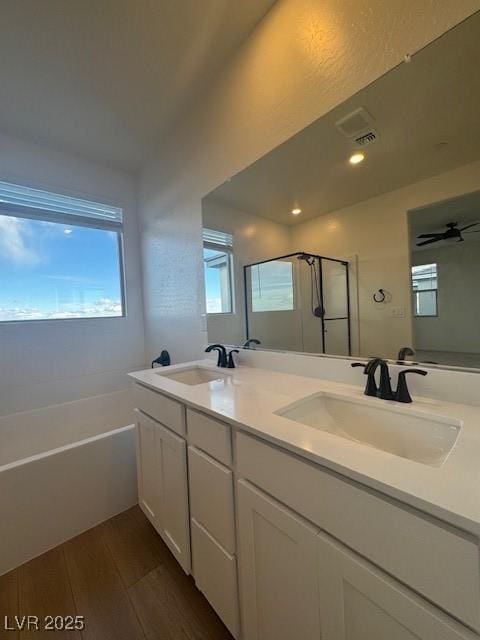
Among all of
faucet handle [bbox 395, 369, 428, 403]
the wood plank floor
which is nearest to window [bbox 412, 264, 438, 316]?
faucet handle [bbox 395, 369, 428, 403]

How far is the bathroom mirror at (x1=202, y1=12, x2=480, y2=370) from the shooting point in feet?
2.81

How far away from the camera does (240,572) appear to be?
854 millimetres

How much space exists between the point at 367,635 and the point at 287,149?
1.66 meters

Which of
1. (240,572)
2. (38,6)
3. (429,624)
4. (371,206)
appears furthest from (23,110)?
(429,624)

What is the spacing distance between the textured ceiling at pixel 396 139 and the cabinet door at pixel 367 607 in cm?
117

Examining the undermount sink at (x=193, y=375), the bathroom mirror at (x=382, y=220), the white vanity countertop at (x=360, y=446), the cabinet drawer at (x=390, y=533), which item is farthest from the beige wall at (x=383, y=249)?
the undermount sink at (x=193, y=375)

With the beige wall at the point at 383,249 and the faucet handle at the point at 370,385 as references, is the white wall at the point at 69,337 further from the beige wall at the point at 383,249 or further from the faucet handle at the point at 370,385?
the faucet handle at the point at 370,385

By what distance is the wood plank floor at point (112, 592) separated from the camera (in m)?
1.01

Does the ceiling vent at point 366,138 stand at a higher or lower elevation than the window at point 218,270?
higher

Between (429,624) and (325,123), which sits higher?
(325,123)

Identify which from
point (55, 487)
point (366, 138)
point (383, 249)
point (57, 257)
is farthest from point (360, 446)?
point (57, 257)

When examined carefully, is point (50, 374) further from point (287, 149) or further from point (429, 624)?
point (429, 624)

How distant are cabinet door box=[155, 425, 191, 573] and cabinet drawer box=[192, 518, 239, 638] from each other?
7 cm

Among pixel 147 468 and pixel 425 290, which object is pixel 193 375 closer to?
pixel 147 468
